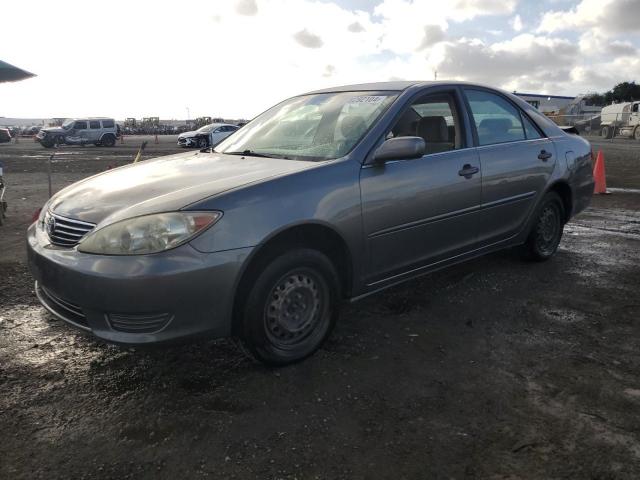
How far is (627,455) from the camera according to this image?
2.20 meters

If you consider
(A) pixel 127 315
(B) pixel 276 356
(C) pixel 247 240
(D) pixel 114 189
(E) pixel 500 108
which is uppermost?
(E) pixel 500 108

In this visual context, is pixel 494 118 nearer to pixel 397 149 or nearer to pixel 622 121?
pixel 397 149

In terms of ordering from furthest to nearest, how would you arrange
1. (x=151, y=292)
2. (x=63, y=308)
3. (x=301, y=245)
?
(x=301, y=245), (x=63, y=308), (x=151, y=292)

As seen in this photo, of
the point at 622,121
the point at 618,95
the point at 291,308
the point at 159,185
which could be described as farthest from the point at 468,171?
the point at 618,95

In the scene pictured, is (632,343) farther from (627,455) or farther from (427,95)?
(427,95)

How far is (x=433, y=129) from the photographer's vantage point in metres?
3.84

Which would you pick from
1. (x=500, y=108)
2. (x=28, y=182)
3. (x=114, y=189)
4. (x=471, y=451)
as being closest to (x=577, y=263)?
(x=500, y=108)

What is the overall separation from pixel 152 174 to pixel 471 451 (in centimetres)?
243

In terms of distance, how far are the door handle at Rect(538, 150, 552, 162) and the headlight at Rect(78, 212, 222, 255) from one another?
10.6 ft

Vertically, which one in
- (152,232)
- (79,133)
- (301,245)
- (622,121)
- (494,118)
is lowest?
(301,245)

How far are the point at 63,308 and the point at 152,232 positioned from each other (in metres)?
0.73

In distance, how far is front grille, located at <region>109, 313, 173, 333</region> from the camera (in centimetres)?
249

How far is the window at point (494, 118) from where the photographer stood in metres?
4.09

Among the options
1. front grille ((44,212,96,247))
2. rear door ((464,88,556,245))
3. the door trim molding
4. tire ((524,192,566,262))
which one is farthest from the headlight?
tire ((524,192,566,262))
